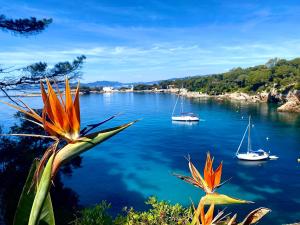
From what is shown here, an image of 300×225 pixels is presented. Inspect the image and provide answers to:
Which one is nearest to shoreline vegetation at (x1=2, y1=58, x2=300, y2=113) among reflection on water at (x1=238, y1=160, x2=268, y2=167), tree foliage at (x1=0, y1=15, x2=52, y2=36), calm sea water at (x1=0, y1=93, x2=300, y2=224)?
Answer: calm sea water at (x1=0, y1=93, x2=300, y2=224)

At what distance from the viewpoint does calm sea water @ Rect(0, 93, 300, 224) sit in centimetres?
1669

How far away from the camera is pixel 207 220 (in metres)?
1.37

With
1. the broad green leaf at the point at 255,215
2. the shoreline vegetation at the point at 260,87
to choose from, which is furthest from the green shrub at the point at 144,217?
the shoreline vegetation at the point at 260,87

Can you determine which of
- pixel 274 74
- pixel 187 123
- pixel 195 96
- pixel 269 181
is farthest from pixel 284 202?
pixel 195 96

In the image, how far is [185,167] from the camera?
73.8ft

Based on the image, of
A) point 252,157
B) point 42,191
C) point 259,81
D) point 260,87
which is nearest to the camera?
point 42,191

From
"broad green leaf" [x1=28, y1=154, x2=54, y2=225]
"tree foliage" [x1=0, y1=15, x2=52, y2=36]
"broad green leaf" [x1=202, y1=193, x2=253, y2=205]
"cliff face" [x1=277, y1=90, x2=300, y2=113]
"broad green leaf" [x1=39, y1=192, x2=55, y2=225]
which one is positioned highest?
"tree foliage" [x1=0, y1=15, x2=52, y2=36]

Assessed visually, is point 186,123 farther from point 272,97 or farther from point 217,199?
point 217,199

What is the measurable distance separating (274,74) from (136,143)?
153ft

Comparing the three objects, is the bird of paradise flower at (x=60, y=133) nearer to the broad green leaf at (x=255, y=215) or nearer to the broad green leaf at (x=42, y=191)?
the broad green leaf at (x=42, y=191)

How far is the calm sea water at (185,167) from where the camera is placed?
16.7 m

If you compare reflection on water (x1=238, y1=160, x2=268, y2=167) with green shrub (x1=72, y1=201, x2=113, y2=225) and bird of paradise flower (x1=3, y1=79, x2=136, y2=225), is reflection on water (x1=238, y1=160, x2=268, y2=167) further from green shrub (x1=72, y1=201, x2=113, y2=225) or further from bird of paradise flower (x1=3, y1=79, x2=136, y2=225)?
bird of paradise flower (x1=3, y1=79, x2=136, y2=225)

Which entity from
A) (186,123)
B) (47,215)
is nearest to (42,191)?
(47,215)

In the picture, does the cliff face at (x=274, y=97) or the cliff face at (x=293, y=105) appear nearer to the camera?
the cliff face at (x=293, y=105)
